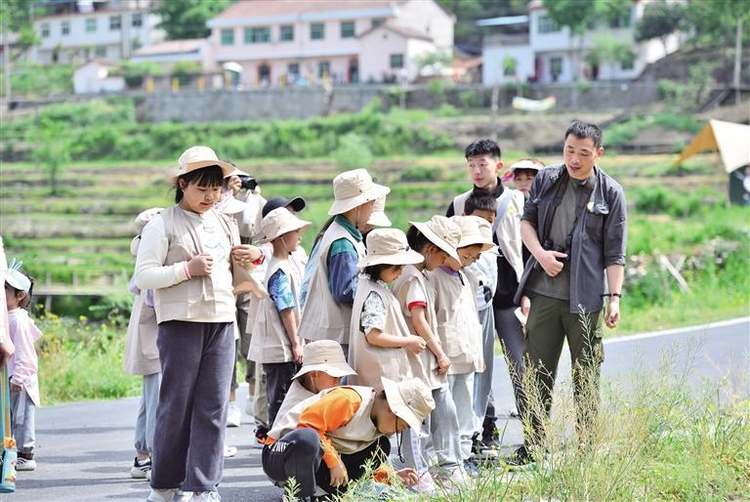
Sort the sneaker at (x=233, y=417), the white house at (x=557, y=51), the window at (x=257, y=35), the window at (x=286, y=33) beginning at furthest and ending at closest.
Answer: the window at (x=257, y=35) → the window at (x=286, y=33) → the white house at (x=557, y=51) → the sneaker at (x=233, y=417)

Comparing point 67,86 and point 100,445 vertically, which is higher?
point 67,86

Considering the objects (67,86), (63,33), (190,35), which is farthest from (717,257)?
(63,33)

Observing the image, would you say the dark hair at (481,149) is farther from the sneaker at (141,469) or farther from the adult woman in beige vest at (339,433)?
→ the sneaker at (141,469)

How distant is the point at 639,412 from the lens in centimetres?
565

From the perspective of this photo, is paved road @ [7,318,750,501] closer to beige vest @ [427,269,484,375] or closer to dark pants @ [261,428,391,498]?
beige vest @ [427,269,484,375]

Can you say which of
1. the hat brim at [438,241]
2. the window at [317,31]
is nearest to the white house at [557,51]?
the window at [317,31]

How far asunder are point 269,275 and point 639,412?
2474 millimetres

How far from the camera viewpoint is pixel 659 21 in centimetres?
6481

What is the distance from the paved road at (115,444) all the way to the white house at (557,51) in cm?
5811

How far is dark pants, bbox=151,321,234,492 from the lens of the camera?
5570mm

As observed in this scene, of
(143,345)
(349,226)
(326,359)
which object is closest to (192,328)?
(326,359)

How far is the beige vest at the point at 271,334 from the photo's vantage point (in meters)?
6.80

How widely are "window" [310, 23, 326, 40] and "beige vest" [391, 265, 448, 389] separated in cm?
7051

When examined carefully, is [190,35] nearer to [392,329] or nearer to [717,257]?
[717,257]
